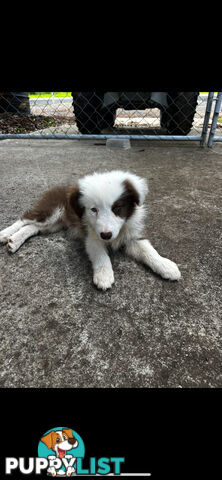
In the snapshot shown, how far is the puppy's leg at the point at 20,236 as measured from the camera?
6.94 feet

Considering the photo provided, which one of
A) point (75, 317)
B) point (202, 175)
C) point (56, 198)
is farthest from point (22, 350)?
point (202, 175)

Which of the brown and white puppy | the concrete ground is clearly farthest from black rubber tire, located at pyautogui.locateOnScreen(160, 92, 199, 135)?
the brown and white puppy

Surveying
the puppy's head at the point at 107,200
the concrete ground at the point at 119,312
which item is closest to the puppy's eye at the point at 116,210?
the puppy's head at the point at 107,200

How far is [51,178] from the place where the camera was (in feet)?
12.1

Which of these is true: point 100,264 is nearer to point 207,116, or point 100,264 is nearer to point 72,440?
point 72,440

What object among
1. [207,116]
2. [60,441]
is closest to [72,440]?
[60,441]

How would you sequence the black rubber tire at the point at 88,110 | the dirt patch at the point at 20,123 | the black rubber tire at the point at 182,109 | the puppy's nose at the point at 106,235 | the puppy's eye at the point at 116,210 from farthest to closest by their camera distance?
the dirt patch at the point at 20,123 < the black rubber tire at the point at 88,110 < the black rubber tire at the point at 182,109 < the puppy's eye at the point at 116,210 < the puppy's nose at the point at 106,235

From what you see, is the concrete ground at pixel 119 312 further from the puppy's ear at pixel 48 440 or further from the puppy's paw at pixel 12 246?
the puppy's ear at pixel 48 440

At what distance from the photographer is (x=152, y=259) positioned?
1.91 metres

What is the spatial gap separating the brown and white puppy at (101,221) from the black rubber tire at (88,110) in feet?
11.4

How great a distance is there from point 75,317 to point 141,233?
38.4 inches

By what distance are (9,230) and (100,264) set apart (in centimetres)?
93

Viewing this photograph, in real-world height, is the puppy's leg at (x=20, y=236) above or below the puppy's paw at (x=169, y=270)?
below

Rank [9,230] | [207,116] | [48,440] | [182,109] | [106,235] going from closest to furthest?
[48,440] → [106,235] → [9,230] → [207,116] → [182,109]
